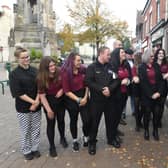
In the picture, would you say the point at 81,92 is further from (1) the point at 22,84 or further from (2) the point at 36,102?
(1) the point at 22,84

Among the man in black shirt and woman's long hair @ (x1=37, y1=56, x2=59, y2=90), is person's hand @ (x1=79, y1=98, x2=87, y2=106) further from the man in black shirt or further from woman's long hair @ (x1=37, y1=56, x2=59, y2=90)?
woman's long hair @ (x1=37, y1=56, x2=59, y2=90)

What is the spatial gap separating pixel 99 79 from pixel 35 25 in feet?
63.5

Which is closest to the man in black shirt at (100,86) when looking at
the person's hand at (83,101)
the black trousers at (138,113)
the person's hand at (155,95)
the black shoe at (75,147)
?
the person's hand at (83,101)

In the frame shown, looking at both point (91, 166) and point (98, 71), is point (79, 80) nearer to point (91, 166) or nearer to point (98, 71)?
point (98, 71)

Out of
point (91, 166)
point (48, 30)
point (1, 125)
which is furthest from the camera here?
point (48, 30)

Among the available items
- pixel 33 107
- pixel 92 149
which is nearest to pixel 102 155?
pixel 92 149

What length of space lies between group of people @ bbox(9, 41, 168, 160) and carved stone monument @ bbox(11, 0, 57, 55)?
17305 millimetres

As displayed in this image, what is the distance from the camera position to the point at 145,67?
6820 millimetres

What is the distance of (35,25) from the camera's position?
80.6ft

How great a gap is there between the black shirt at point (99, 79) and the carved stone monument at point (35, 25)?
1775cm

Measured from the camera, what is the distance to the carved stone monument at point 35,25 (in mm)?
23641

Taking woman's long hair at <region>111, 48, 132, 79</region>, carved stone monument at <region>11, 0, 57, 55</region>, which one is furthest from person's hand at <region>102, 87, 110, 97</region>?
carved stone monument at <region>11, 0, 57, 55</region>

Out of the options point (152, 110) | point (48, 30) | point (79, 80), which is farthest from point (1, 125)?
point (48, 30)

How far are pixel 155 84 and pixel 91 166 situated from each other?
2.31m
